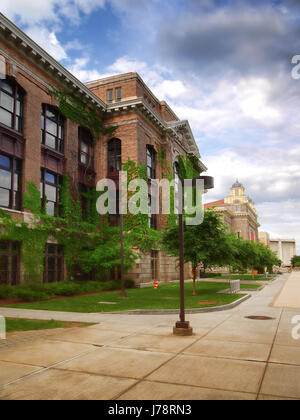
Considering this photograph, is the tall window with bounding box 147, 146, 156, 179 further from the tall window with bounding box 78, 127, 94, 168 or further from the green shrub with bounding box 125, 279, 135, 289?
the green shrub with bounding box 125, 279, 135, 289

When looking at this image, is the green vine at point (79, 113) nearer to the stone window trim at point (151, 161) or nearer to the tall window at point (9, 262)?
the stone window trim at point (151, 161)

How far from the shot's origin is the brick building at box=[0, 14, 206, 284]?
23.2 m

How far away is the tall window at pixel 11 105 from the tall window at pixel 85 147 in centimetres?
759

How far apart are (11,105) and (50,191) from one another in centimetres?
658

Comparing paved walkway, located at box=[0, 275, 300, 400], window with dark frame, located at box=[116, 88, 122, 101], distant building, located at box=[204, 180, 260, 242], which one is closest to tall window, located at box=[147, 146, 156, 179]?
window with dark frame, located at box=[116, 88, 122, 101]

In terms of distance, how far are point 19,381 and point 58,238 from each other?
21.5m

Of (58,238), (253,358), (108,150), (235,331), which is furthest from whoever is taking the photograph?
(108,150)

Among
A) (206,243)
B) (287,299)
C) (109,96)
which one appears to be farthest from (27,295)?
(109,96)

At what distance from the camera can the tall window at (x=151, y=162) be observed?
122 ft

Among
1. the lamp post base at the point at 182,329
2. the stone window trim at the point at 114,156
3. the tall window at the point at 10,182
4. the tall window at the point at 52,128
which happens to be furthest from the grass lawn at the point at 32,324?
the stone window trim at the point at 114,156

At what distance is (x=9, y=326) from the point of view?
10.4m

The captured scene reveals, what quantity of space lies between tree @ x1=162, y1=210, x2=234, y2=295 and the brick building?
9.40 m

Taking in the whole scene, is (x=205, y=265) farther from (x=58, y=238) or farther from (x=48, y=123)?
(x=48, y=123)

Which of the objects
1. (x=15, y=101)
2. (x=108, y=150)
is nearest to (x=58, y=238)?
(x=15, y=101)
